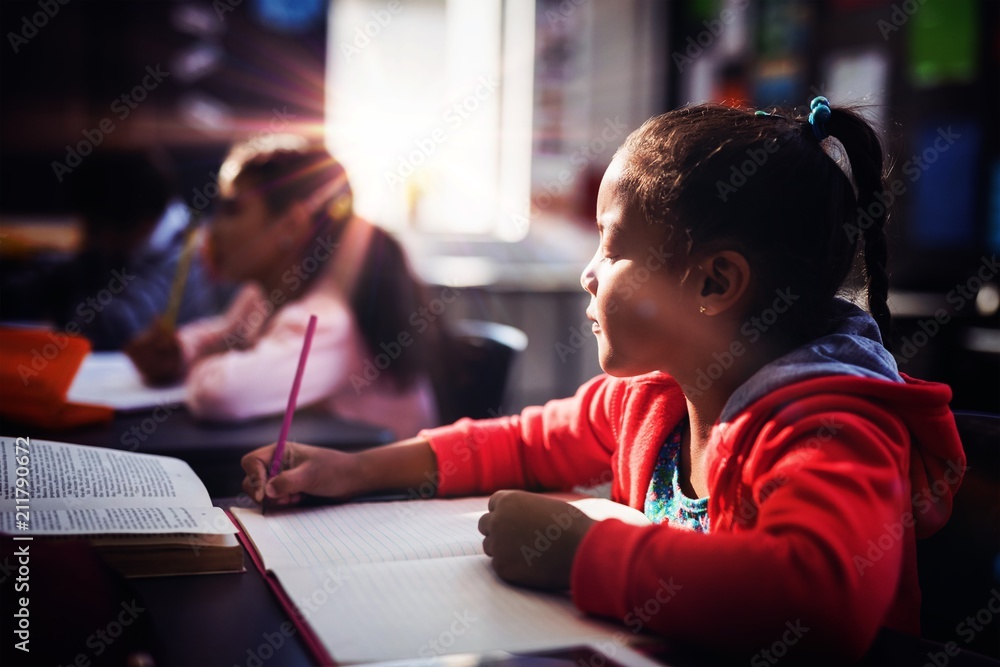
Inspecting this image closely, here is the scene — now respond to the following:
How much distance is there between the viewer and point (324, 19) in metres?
4.09

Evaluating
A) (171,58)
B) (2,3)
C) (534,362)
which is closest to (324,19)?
(171,58)

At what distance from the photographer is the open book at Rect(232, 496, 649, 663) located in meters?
0.52

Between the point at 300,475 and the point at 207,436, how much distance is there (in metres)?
0.32

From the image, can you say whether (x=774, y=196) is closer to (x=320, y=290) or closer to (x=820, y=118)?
(x=820, y=118)

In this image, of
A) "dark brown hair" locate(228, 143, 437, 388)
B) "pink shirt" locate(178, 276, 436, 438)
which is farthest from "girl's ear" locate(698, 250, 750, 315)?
"dark brown hair" locate(228, 143, 437, 388)

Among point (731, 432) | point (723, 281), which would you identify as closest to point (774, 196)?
point (723, 281)

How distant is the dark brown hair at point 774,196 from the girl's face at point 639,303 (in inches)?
0.8

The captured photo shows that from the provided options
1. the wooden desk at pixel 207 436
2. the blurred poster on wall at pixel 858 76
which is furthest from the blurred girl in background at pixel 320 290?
the blurred poster on wall at pixel 858 76

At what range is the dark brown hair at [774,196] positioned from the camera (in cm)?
73

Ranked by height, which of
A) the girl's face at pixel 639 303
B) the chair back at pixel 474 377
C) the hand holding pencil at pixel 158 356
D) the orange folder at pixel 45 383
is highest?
the girl's face at pixel 639 303

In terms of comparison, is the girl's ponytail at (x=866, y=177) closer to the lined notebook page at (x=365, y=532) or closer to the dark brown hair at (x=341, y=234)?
the lined notebook page at (x=365, y=532)

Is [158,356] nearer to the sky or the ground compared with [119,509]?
nearer to the ground

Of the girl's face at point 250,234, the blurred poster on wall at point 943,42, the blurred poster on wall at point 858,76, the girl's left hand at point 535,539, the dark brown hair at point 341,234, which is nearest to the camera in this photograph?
the girl's left hand at point 535,539

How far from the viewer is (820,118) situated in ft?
2.46
